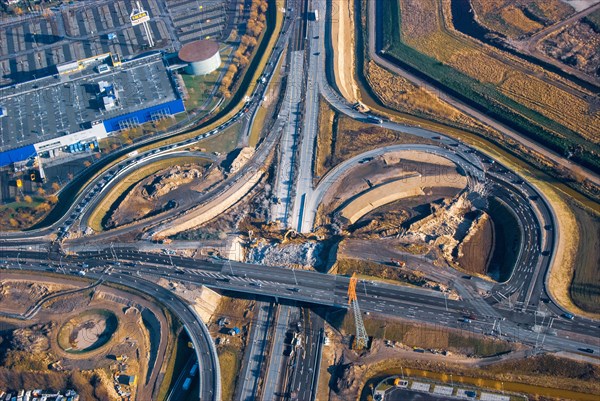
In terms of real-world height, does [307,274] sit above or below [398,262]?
below

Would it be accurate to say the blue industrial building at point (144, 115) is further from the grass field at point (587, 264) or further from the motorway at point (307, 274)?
the grass field at point (587, 264)

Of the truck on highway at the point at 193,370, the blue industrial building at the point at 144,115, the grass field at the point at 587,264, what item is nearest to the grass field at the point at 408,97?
the grass field at the point at 587,264

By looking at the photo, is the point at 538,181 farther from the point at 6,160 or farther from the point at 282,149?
the point at 6,160

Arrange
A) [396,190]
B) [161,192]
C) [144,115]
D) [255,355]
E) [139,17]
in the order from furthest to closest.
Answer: [139,17], [144,115], [161,192], [396,190], [255,355]

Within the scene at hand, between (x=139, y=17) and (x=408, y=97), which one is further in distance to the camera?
(x=139, y=17)

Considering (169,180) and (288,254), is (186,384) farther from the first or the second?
(169,180)

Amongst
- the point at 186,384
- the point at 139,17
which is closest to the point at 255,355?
the point at 186,384
